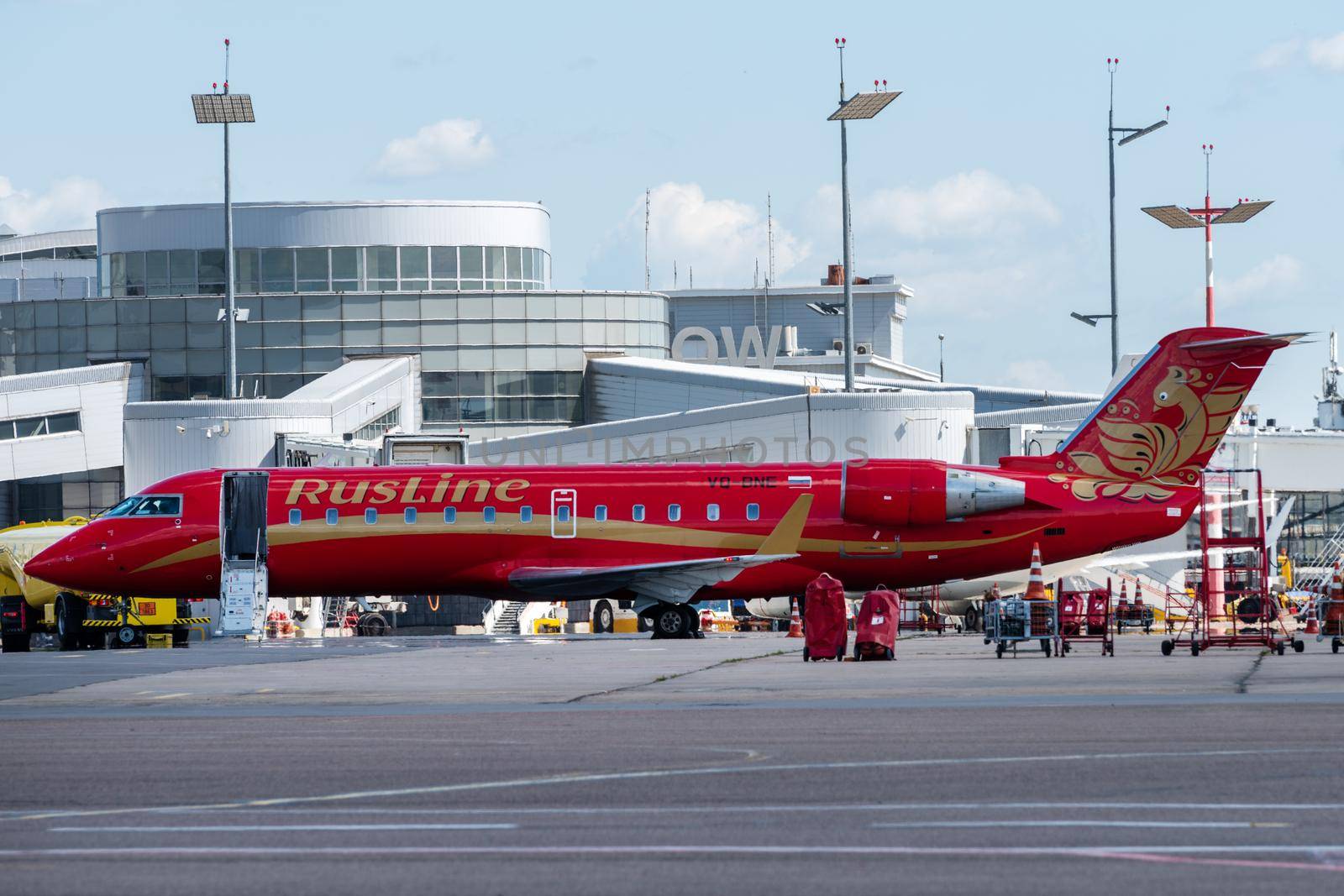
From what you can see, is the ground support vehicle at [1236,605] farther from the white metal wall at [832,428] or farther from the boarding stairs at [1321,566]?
the boarding stairs at [1321,566]

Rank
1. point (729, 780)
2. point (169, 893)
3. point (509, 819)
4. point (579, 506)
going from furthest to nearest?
point (579, 506), point (729, 780), point (509, 819), point (169, 893)

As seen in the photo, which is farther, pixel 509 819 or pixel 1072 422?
pixel 1072 422

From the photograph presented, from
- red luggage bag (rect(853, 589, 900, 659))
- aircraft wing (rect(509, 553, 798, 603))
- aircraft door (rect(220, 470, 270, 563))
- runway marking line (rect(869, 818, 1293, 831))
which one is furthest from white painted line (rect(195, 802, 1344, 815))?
aircraft door (rect(220, 470, 270, 563))

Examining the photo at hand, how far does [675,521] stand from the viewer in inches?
1497

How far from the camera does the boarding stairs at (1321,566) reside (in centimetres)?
5862

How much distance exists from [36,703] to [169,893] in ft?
43.1

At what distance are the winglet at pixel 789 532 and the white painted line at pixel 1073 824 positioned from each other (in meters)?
26.5

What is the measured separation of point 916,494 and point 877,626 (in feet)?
32.9

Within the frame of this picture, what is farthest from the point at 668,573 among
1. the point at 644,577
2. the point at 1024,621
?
the point at 1024,621

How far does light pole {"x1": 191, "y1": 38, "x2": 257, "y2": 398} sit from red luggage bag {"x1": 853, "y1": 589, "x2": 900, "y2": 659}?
31.0 metres

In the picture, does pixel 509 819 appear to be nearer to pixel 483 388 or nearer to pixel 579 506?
pixel 579 506

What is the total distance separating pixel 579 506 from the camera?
125 ft

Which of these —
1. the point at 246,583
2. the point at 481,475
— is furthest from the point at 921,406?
the point at 246,583

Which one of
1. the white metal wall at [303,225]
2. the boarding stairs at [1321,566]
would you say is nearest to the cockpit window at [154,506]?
the boarding stairs at [1321,566]
